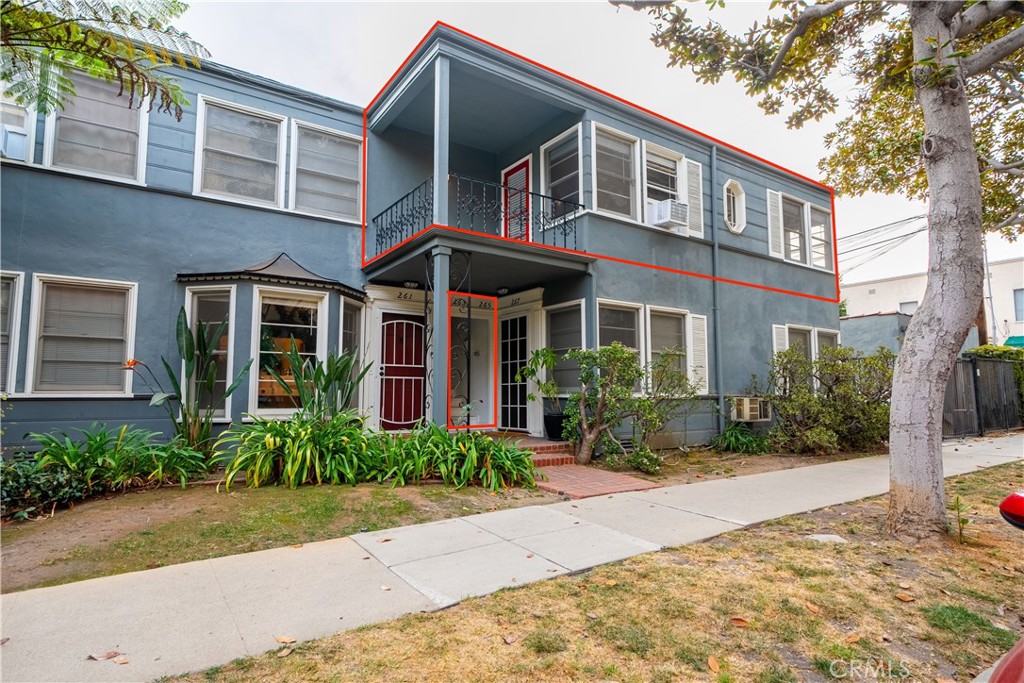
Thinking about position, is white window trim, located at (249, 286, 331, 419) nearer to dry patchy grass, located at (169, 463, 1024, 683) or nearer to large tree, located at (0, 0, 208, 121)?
large tree, located at (0, 0, 208, 121)

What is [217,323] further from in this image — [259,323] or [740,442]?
[740,442]

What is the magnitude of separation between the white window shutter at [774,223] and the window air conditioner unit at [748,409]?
3.69 m

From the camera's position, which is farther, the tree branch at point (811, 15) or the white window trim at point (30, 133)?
the white window trim at point (30, 133)

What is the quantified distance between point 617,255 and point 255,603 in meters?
7.73

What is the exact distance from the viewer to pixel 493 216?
405 inches

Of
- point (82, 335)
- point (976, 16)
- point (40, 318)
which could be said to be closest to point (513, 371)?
point (82, 335)

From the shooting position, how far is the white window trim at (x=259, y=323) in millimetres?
7500

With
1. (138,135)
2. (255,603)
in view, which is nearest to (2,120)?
(138,135)

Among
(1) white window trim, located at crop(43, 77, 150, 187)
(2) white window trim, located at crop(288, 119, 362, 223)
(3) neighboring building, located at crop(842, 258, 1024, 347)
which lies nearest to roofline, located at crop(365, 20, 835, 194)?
(2) white window trim, located at crop(288, 119, 362, 223)

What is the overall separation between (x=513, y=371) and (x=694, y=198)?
5115 millimetres

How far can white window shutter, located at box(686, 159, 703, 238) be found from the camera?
10578mm

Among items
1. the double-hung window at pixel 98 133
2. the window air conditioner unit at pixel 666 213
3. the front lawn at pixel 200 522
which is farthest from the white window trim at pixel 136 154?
the window air conditioner unit at pixel 666 213

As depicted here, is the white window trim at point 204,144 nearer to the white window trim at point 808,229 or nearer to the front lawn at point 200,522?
the front lawn at point 200,522

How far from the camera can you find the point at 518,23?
834 centimetres
